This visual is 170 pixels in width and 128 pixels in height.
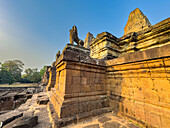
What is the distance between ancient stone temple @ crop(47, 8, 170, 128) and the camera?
1.97 metres

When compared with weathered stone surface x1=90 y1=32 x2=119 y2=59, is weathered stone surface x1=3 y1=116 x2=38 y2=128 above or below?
below

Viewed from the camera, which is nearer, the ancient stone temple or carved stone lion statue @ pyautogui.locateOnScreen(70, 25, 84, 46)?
the ancient stone temple

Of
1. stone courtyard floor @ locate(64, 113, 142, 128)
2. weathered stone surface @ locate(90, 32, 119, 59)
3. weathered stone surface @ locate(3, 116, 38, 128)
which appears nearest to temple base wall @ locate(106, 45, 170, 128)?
stone courtyard floor @ locate(64, 113, 142, 128)

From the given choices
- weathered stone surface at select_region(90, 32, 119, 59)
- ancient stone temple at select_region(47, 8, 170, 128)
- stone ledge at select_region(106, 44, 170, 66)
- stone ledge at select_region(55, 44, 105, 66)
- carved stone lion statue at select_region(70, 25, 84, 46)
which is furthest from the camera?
carved stone lion statue at select_region(70, 25, 84, 46)

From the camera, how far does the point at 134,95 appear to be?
248 centimetres

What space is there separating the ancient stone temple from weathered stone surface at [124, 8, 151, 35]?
184cm

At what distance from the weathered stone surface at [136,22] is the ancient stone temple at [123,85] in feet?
6.02

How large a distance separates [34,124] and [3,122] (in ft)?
2.37

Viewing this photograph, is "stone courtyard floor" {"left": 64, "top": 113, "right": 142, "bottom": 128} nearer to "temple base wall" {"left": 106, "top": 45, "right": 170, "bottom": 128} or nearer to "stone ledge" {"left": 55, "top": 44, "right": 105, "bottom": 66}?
"temple base wall" {"left": 106, "top": 45, "right": 170, "bottom": 128}

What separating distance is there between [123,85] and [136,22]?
4977 mm

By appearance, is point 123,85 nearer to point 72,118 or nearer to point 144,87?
point 144,87

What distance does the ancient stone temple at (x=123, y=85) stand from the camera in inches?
77.7

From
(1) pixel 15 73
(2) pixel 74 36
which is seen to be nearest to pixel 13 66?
(1) pixel 15 73

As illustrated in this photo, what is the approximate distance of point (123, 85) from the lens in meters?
2.84
